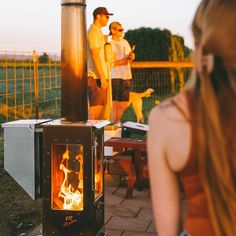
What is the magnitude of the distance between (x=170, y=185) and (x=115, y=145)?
4.21 metres

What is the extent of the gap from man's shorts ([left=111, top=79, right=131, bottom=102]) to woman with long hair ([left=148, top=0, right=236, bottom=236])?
6.45m

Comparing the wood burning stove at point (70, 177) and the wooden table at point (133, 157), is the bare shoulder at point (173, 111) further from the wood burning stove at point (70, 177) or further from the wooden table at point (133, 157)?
the wooden table at point (133, 157)

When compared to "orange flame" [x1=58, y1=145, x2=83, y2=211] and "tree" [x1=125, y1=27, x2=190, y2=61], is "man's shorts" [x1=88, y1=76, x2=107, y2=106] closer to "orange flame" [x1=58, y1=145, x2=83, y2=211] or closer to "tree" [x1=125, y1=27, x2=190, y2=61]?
"orange flame" [x1=58, y1=145, x2=83, y2=211]

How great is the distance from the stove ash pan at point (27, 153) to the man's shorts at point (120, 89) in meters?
4.17

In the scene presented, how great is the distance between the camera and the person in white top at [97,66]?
6.07 meters

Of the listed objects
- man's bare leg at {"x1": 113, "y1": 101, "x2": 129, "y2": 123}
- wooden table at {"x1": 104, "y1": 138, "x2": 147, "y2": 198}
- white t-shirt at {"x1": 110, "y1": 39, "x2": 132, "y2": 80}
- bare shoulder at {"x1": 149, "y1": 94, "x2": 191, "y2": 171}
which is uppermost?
white t-shirt at {"x1": 110, "y1": 39, "x2": 132, "y2": 80}

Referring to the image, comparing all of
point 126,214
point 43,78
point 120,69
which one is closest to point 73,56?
point 126,214

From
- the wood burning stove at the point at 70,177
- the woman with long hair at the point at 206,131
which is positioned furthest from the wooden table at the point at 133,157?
the woman with long hair at the point at 206,131

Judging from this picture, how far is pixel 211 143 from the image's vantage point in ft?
4.19

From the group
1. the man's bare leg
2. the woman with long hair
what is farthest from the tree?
the woman with long hair

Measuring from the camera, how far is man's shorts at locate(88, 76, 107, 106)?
651 cm

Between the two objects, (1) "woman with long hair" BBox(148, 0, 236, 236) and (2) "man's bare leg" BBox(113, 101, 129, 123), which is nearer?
(1) "woman with long hair" BBox(148, 0, 236, 236)

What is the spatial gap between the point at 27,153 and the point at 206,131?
2.49 metres

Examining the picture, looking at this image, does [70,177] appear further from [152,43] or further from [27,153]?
[152,43]
